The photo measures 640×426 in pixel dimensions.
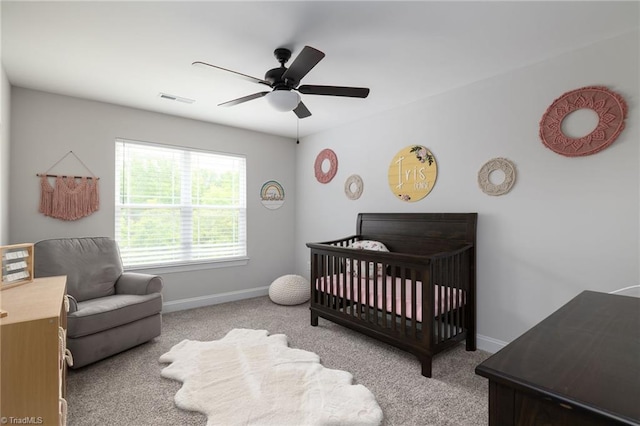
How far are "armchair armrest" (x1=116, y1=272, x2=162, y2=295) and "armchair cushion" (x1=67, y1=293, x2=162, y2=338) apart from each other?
0.18 feet

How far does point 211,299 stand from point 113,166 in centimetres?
189

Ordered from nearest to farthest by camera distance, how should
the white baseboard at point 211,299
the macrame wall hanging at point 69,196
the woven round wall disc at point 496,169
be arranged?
1. the woven round wall disc at point 496,169
2. the macrame wall hanging at point 69,196
3. the white baseboard at point 211,299

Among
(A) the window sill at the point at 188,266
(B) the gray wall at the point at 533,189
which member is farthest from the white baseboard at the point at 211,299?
(B) the gray wall at the point at 533,189

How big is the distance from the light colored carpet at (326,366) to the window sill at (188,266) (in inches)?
26.4

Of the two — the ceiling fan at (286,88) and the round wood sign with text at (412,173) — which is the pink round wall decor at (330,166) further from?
the ceiling fan at (286,88)

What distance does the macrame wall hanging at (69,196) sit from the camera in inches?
113

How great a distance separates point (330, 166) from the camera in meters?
4.09

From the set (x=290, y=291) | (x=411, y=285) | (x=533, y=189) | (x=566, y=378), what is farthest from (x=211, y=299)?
(x=566, y=378)

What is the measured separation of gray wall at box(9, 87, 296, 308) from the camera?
2793 millimetres

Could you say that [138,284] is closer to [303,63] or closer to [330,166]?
[303,63]

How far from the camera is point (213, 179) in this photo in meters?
3.95

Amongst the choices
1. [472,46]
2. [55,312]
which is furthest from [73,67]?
[472,46]

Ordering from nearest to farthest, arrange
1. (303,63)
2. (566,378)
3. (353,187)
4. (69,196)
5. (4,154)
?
1. (566,378)
2. (303,63)
3. (4,154)
4. (69,196)
5. (353,187)

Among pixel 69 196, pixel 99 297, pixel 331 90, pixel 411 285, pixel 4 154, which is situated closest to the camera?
pixel 331 90
